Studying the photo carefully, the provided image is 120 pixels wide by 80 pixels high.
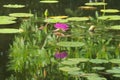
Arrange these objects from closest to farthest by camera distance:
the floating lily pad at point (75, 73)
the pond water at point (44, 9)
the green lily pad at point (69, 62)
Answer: the floating lily pad at point (75, 73) → the green lily pad at point (69, 62) → the pond water at point (44, 9)

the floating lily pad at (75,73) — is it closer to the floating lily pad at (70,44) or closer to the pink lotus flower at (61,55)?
the pink lotus flower at (61,55)

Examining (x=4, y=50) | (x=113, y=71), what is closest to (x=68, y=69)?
(x=113, y=71)

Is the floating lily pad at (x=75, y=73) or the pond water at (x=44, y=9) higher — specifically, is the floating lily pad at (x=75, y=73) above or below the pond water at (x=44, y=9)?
below

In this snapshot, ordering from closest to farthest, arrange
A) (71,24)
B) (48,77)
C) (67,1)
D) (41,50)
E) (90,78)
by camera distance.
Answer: (90,78)
(48,77)
(41,50)
(71,24)
(67,1)

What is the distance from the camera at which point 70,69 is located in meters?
2.20

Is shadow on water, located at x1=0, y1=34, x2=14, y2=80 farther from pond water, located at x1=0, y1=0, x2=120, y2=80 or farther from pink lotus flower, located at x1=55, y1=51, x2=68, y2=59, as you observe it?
pink lotus flower, located at x1=55, y1=51, x2=68, y2=59

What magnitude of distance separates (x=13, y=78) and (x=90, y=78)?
49cm

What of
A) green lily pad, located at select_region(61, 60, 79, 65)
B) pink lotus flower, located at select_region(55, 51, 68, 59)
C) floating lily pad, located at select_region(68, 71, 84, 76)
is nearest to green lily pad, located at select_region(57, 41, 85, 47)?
pink lotus flower, located at select_region(55, 51, 68, 59)

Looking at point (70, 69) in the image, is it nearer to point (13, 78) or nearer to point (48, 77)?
point (48, 77)

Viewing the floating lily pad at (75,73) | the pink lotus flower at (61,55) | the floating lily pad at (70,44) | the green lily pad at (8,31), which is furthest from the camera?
the green lily pad at (8,31)

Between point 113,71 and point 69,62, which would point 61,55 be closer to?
point 69,62

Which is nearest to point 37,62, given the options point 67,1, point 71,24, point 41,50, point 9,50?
point 41,50

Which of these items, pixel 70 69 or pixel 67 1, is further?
pixel 67 1

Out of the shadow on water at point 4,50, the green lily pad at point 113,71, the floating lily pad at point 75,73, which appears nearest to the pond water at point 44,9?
the shadow on water at point 4,50
